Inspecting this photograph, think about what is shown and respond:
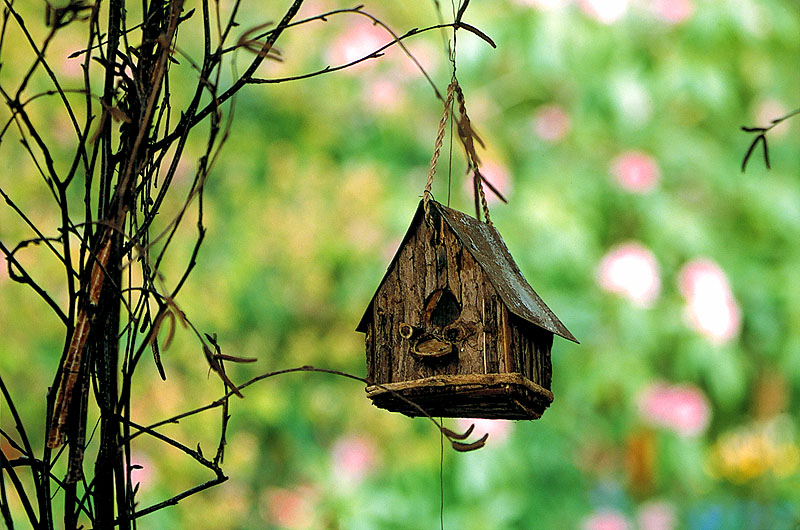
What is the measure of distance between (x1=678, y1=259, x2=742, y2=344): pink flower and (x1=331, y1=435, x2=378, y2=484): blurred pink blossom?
0.86 meters

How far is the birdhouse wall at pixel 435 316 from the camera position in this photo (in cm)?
82

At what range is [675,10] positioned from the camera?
270 cm

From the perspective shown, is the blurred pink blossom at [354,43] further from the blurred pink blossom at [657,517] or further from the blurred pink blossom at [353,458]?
the blurred pink blossom at [657,517]

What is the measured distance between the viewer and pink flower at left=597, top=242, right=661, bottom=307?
8.23 feet

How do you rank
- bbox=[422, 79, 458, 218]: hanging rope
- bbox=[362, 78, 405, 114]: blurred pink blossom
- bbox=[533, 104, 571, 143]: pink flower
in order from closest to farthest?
bbox=[422, 79, 458, 218]: hanging rope < bbox=[362, 78, 405, 114]: blurred pink blossom < bbox=[533, 104, 571, 143]: pink flower

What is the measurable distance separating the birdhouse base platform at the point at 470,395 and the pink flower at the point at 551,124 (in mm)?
2042

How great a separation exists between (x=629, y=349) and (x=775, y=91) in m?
0.96

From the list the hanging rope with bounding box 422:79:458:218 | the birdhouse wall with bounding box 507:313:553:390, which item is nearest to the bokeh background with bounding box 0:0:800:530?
the birdhouse wall with bounding box 507:313:553:390

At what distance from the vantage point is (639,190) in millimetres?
2709

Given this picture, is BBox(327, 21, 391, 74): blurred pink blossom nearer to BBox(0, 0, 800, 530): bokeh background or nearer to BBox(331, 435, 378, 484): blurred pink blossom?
BBox(0, 0, 800, 530): bokeh background

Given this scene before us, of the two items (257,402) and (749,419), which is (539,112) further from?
(749,419)

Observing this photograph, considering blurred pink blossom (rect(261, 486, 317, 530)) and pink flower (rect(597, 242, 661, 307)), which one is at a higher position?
pink flower (rect(597, 242, 661, 307))

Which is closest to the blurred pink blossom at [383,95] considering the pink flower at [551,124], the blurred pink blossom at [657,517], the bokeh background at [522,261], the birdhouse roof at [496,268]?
the bokeh background at [522,261]

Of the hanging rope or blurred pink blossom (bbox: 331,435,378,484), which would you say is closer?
the hanging rope
